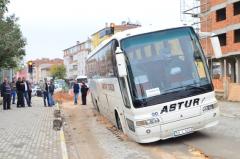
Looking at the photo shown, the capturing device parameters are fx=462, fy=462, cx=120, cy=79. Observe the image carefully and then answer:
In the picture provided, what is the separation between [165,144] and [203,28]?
48.7m

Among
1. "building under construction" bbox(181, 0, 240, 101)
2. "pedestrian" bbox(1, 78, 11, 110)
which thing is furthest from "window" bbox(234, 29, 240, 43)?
"pedestrian" bbox(1, 78, 11, 110)

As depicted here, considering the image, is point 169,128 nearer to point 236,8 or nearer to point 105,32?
point 105,32

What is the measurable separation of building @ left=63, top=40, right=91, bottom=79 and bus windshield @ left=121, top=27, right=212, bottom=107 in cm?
13664

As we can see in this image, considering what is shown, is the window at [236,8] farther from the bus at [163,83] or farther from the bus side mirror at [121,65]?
the bus side mirror at [121,65]

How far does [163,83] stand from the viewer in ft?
39.2

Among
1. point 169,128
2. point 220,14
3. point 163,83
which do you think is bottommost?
point 169,128

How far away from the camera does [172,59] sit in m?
12.2

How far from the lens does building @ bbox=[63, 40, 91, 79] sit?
156 m

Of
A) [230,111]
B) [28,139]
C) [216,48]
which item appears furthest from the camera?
[230,111]

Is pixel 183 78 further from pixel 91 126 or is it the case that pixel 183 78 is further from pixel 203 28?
pixel 203 28

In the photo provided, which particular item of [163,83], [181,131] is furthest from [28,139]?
[181,131]

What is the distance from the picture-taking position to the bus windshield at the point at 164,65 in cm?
1191

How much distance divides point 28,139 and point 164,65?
4541mm

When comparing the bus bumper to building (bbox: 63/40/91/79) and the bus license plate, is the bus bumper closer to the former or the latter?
the bus license plate
